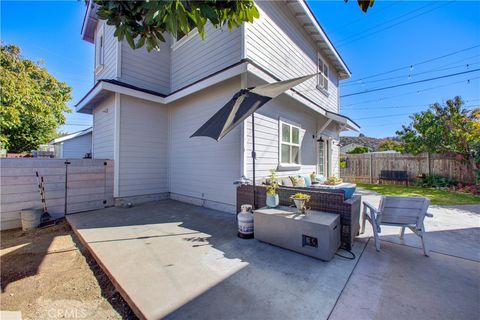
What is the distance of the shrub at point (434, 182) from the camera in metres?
9.39

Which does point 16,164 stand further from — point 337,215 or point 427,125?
point 427,125

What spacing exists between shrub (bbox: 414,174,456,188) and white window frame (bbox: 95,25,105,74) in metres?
15.4

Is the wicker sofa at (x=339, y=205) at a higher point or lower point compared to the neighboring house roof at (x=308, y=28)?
lower

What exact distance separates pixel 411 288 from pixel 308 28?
792 centimetres

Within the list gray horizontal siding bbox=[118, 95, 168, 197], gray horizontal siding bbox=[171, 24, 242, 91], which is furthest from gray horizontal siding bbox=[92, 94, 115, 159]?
gray horizontal siding bbox=[171, 24, 242, 91]

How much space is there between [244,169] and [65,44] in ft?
Result: 36.4

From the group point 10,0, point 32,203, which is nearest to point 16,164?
point 32,203

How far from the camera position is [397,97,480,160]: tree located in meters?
8.91

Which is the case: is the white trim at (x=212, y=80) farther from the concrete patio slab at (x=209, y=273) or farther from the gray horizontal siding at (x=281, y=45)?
the concrete patio slab at (x=209, y=273)

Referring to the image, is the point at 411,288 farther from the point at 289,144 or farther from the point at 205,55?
the point at 205,55

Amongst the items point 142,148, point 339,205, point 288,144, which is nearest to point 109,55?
point 142,148

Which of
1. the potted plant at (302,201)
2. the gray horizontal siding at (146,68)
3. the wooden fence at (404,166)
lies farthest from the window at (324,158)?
the gray horizontal siding at (146,68)

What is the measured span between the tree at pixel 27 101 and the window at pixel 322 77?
37.4 feet

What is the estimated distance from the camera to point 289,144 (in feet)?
20.5
